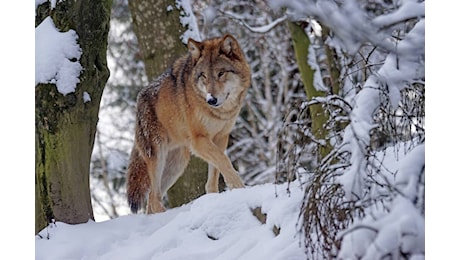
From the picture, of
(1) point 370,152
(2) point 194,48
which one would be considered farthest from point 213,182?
(1) point 370,152

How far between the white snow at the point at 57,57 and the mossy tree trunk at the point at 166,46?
8.21ft

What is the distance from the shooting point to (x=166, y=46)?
877cm

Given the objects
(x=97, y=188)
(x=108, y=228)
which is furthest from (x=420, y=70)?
(x=97, y=188)

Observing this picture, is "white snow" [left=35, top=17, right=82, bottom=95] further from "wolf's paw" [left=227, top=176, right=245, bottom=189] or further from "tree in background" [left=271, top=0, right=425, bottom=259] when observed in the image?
"tree in background" [left=271, top=0, right=425, bottom=259]

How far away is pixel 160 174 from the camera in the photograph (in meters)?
7.57

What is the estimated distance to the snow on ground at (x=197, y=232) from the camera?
515 cm

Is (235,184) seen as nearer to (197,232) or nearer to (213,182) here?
(213,182)

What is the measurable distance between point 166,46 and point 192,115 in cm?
163

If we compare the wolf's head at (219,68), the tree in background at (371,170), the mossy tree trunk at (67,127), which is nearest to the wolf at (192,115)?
the wolf's head at (219,68)

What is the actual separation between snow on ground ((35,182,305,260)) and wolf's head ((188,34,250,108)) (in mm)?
1361

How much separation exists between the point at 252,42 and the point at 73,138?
1160 centimetres

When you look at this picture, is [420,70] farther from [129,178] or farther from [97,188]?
[97,188]

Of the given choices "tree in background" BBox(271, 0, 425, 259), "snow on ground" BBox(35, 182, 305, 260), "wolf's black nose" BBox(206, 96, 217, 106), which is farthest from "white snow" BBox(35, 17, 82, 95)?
"tree in background" BBox(271, 0, 425, 259)

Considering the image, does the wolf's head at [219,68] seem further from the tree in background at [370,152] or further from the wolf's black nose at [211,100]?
the tree in background at [370,152]
